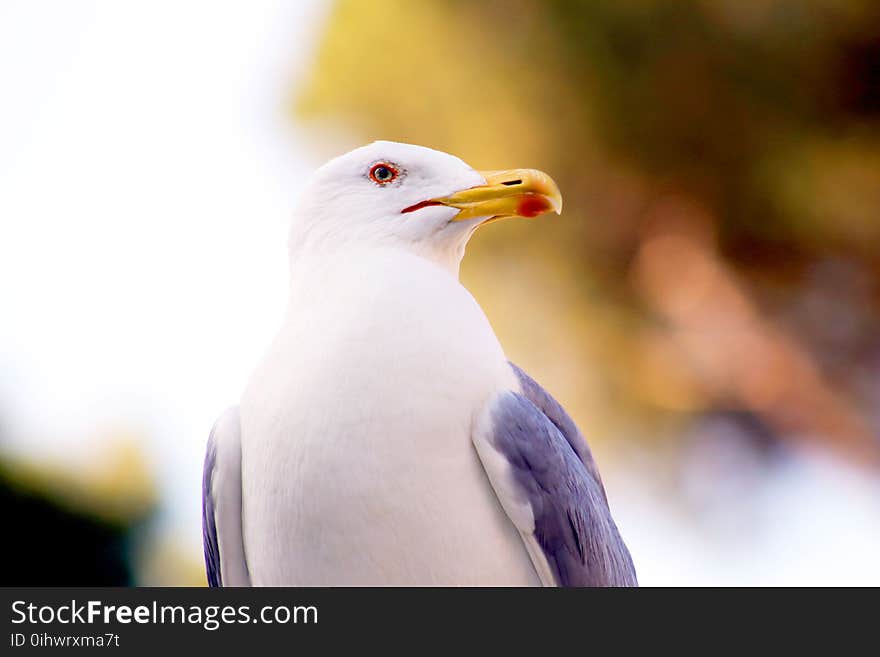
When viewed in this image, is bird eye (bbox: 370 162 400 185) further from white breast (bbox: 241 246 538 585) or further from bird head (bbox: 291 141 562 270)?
white breast (bbox: 241 246 538 585)

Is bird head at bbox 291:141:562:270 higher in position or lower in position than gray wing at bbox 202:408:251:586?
higher

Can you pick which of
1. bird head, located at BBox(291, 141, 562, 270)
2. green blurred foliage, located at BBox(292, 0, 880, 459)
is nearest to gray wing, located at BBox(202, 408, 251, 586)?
bird head, located at BBox(291, 141, 562, 270)

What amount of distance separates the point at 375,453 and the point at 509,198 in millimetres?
297

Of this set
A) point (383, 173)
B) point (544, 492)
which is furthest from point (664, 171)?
point (544, 492)

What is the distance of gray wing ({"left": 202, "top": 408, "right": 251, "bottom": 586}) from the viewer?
34.9 inches

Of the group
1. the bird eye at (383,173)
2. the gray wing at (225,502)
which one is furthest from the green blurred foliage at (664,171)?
the gray wing at (225,502)

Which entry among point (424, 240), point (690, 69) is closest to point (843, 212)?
point (690, 69)

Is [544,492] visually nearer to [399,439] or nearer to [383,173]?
[399,439]

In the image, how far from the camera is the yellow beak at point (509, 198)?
931 mm

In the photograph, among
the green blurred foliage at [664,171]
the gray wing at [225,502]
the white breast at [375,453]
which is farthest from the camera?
the green blurred foliage at [664,171]

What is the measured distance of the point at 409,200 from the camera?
3.16 ft

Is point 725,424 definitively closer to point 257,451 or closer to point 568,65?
point 568,65

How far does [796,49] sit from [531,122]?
2.19 feet

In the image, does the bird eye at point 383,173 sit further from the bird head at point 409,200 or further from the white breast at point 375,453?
the white breast at point 375,453
